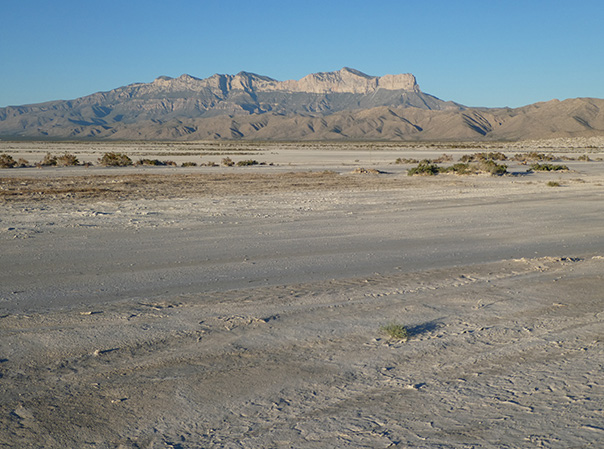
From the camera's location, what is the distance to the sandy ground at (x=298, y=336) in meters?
4.51

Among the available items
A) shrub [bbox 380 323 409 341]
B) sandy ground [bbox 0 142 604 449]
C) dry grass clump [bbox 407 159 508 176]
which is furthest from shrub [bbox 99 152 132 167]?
shrub [bbox 380 323 409 341]

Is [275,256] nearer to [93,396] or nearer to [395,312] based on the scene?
[395,312]

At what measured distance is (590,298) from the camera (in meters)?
8.14

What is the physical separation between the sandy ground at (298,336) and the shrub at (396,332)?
78 mm

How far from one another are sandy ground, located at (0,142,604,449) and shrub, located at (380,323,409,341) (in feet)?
0.26

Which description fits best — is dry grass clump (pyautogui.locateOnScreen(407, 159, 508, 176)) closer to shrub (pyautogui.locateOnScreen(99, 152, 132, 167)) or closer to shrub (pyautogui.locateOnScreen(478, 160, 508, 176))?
shrub (pyautogui.locateOnScreen(478, 160, 508, 176))

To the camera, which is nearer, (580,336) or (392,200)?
(580,336)

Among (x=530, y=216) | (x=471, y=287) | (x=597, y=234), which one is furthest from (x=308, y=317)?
(x=530, y=216)

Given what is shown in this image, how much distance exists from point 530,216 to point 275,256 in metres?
9.18

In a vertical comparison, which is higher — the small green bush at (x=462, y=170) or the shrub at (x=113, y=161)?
the shrub at (x=113, y=161)

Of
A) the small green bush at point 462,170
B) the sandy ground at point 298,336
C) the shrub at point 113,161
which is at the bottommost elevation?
the sandy ground at point 298,336

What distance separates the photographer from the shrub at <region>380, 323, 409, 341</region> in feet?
21.0

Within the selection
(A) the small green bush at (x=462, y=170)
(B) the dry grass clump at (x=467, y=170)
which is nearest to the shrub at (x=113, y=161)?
(B) the dry grass clump at (x=467, y=170)

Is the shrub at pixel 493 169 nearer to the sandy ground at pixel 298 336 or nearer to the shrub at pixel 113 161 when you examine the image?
the sandy ground at pixel 298 336
